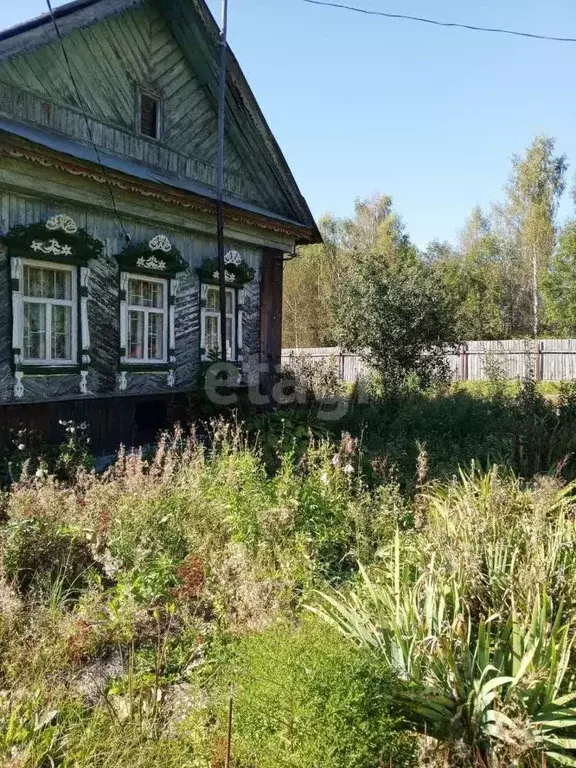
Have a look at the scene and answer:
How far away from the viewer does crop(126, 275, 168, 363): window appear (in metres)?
8.98

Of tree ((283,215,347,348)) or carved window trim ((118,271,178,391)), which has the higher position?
tree ((283,215,347,348))

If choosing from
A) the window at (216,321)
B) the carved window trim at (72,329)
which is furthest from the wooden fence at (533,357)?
the carved window trim at (72,329)

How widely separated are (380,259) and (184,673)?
47.2ft

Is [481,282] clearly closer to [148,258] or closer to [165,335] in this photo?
[165,335]

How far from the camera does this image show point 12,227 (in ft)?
23.6

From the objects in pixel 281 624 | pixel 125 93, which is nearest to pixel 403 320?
pixel 125 93

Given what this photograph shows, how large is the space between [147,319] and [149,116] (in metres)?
3.34

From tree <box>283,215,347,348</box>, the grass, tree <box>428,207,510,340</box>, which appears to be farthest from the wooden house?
tree <box>428,207,510,340</box>

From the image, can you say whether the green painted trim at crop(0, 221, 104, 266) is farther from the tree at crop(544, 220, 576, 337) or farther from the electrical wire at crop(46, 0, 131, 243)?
the tree at crop(544, 220, 576, 337)

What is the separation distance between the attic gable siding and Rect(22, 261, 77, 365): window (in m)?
1.96

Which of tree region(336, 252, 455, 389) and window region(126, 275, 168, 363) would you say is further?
tree region(336, 252, 455, 389)

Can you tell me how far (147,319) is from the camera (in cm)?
928

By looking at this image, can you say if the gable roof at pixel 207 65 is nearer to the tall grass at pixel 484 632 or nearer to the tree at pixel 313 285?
the tall grass at pixel 484 632

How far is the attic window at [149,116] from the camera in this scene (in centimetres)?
944
